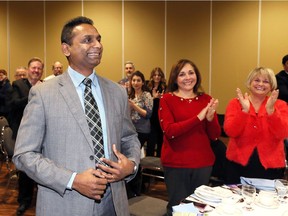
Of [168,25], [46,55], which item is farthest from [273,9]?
[46,55]

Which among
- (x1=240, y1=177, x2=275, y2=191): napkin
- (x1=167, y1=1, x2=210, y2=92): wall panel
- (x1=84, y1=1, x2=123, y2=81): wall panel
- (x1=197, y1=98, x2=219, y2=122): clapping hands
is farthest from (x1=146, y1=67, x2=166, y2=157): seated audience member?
(x1=240, y1=177, x2=275, y2=191): napkin

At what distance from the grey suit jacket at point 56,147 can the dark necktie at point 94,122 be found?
0.04 m

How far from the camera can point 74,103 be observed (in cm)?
157

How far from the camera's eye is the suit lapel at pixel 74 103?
5.06ft

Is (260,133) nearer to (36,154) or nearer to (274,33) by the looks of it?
(36,154)

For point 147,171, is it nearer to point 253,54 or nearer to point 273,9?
point 253,54

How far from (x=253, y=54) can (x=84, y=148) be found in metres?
5.93

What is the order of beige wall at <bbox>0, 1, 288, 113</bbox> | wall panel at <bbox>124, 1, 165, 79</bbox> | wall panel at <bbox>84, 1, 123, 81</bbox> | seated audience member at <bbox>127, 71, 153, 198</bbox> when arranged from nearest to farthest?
1. seated audience member at <bbox>127, 71, 153, 198</bbox>
2. beige wall at <bbox>0, 1, 288, 113</bbox>
3. wall panel at <bbox>124, 1, 165, 79</bbox>
4. wall panel at <bbox>84, 1, 123, 81</bbox>

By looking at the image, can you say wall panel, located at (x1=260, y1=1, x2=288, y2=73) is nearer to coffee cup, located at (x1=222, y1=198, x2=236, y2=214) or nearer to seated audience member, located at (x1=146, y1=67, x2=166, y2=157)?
seated audience member, located at (x1=146, y1=67, x2=166, y2=157)

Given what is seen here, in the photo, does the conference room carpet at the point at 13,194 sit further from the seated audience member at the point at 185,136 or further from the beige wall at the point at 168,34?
the beige wall at the point at 168,34

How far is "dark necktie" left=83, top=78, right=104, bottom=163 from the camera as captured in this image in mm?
1587

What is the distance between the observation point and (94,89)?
1706mm

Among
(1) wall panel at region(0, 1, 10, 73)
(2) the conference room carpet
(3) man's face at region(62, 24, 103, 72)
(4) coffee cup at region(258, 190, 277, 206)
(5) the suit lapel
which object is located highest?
(1) wall panel at region(0, 1, 10, 73)

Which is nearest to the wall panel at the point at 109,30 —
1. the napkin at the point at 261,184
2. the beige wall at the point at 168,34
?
the beige wall at the point at 168,34
